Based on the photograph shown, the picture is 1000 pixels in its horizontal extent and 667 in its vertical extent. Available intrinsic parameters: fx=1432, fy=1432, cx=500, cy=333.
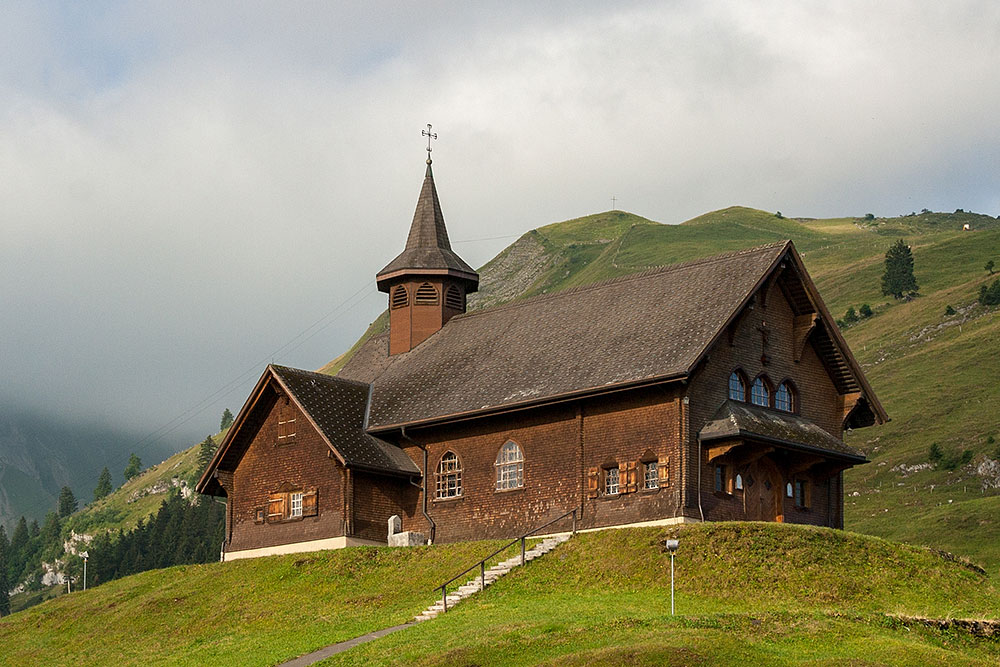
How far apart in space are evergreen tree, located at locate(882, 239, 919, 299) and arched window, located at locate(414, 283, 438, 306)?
391 feet

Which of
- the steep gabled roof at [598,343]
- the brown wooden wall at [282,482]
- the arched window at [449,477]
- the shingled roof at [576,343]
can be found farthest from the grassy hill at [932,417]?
the brown wooden wall at [282,482]

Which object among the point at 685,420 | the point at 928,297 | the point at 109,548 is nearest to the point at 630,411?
the point at 685,420

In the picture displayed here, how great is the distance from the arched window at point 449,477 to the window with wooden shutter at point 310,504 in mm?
3921

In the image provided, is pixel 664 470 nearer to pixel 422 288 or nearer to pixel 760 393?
pixel 760 393

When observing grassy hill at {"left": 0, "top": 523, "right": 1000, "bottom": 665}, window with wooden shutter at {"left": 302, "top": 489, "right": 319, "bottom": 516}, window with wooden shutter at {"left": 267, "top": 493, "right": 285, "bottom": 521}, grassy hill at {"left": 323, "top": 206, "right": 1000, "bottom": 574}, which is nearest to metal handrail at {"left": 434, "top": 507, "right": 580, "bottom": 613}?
grassy hill at {"left": 0, "top": 523, "right": 1000, "bottom": 665}

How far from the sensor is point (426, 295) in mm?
55188

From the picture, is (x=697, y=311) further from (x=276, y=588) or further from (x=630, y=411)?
(x=276, y=588)

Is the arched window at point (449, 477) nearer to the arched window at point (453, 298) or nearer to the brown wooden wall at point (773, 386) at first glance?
the brown wooden wall at point (773, 386)

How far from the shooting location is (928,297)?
156 meters

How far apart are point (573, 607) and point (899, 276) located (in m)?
142

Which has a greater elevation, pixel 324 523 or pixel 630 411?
pixel 630 411

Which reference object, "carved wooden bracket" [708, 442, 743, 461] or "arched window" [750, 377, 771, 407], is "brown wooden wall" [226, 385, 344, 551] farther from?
"arched window" [750, 377, 771, 407]

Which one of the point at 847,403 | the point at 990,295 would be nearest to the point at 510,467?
the point at 847,403

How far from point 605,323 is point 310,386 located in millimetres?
10148
